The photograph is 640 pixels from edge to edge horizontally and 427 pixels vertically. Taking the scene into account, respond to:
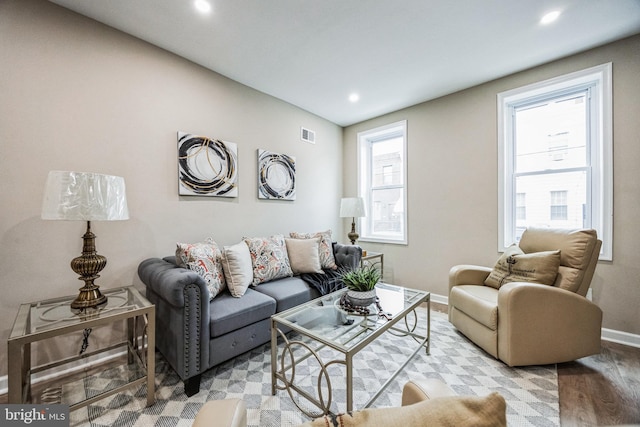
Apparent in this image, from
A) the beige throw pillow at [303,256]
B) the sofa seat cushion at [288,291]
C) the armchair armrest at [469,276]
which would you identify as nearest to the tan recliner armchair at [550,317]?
the armchair armrest at [469,276]

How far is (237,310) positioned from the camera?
6.04 feet

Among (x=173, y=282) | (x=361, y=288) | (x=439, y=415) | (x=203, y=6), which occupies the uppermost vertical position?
(x=203, y=6)

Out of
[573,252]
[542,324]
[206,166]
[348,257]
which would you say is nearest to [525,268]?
[573,252]

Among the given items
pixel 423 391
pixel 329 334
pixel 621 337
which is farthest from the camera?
pixel 621 337

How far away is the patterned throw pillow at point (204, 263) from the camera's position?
76.7 inches

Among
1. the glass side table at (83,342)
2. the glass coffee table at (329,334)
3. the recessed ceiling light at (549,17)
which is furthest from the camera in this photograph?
the recessed ceiling light at (549,17)

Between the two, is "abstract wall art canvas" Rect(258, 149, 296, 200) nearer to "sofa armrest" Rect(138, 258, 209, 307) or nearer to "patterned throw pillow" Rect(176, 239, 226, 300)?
"patterned throw pillow" Rect(176, 239, 226, 300)

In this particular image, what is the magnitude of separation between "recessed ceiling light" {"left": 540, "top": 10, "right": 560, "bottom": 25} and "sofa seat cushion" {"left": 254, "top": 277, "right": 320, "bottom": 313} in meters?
2.95

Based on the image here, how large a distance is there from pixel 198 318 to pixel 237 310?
0.94 ft

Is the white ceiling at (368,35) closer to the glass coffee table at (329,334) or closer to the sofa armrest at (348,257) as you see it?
the sofa armrest at (348,257)

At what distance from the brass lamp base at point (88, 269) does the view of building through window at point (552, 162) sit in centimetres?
381

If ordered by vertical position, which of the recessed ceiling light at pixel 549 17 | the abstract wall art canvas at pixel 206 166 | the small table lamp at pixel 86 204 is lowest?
the small table lamp at pixel 86 204

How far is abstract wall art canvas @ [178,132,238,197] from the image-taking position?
7.91ft

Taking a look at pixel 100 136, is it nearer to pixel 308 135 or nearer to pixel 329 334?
pixel 329 334
